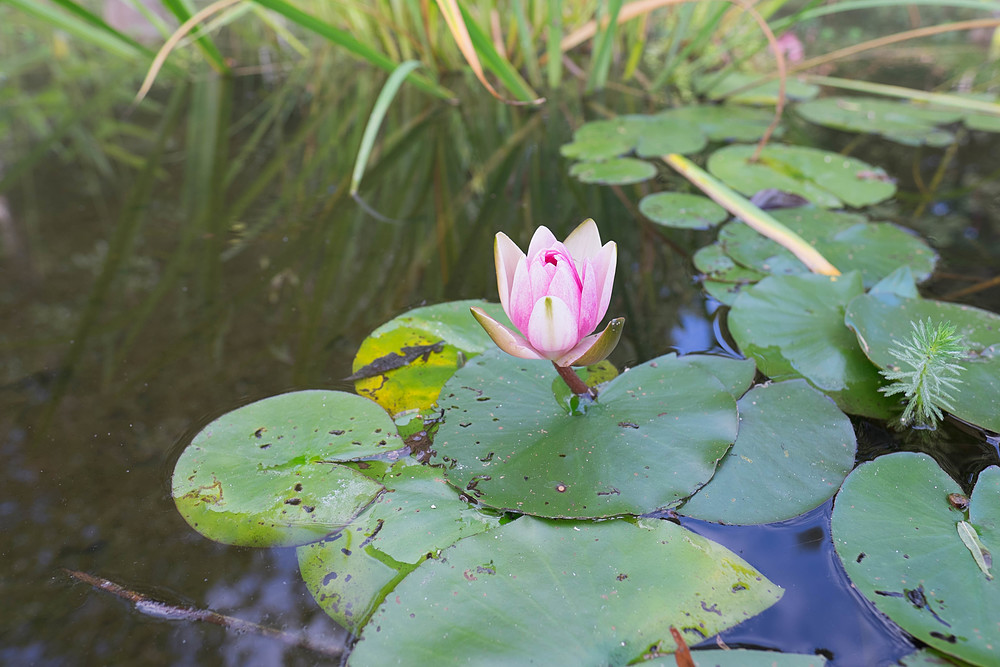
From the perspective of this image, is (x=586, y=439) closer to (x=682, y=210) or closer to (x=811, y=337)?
(x=811, y=337)

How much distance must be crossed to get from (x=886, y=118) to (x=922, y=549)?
224cm

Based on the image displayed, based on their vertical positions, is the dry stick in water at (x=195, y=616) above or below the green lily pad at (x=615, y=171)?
below

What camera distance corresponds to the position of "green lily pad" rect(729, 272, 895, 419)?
845mm

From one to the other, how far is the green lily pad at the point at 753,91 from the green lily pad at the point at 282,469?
2.43 metres

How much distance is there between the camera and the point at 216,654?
1.91ft

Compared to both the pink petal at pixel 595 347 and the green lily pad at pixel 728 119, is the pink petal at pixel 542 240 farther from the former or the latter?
the green lily pad at pixel 728 119

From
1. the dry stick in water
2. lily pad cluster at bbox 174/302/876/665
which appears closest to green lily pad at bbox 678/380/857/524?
lily pad cluster at bbox 174/302/876/665

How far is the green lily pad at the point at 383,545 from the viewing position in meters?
0.61

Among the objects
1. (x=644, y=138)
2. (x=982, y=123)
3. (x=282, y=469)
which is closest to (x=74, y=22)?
(x=644, y=138)

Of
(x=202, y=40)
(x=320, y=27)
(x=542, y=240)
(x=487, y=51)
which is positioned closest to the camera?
(x=542, y=240)

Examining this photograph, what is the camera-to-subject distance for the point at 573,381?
0.75 meters

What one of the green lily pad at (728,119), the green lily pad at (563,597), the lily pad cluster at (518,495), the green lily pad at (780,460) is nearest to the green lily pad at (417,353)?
the lily pad cluster at (518,495)

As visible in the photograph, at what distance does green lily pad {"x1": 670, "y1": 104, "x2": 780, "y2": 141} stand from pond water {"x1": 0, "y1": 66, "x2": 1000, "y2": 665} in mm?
298

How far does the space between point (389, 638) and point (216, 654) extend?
21cm
